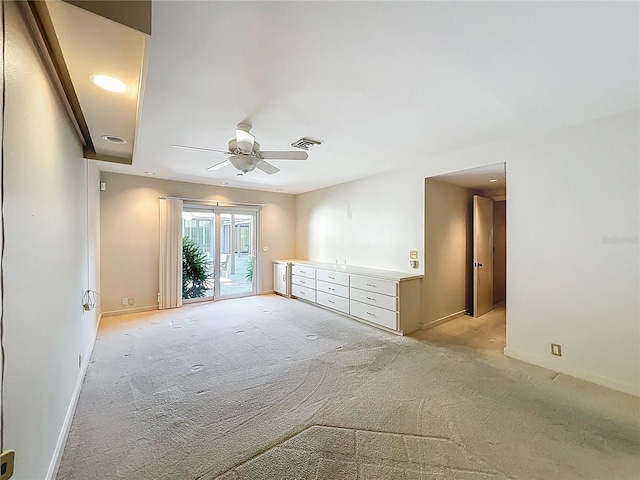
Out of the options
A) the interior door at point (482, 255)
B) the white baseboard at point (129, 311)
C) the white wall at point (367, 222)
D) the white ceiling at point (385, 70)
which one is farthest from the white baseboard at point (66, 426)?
the interior door at point (482, 255)

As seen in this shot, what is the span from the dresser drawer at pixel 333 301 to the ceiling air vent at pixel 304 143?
263cm

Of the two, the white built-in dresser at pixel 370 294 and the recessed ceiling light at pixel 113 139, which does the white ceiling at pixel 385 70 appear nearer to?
the recessed ceiling light at pixel 113 139

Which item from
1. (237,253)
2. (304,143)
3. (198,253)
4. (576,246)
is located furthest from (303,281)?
(576,246)

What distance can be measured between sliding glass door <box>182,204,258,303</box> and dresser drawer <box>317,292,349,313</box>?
1.91 metres

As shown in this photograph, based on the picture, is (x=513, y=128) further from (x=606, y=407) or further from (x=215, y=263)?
(x=215, y=263)

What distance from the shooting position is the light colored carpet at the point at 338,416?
1.68 meters

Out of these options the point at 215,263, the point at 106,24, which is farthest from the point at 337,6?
the point at 215,263

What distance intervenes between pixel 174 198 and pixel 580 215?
5955 mm

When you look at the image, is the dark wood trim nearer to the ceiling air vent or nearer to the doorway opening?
the ceiling air vent

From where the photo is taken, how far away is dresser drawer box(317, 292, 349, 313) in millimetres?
4789

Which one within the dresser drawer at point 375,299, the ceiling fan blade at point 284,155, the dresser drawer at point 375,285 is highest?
the ceiling fan blade at point 284,155

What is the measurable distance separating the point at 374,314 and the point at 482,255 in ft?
7.27

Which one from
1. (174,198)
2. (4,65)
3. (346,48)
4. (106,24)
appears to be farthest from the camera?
(174,198)

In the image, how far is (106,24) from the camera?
1.20 meters
